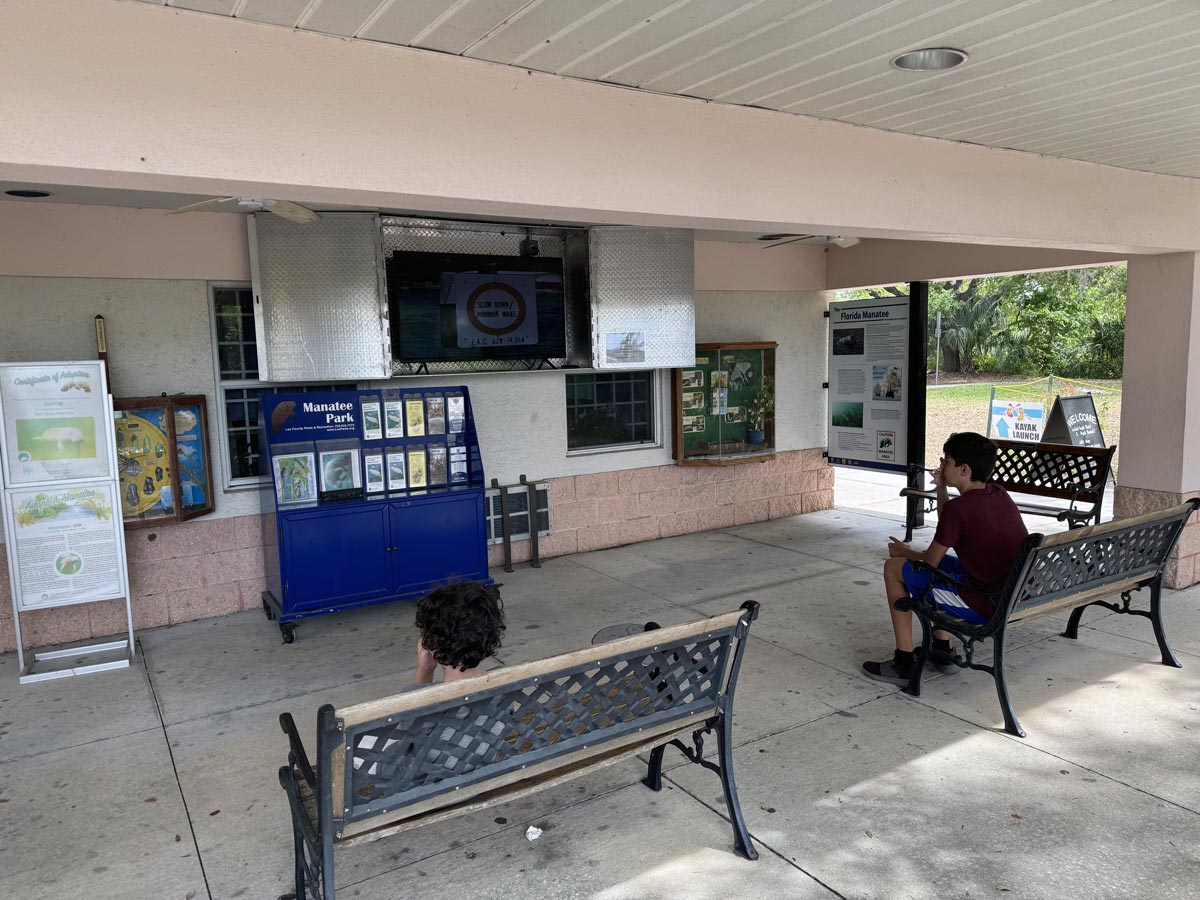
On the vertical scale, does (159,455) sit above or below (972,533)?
above

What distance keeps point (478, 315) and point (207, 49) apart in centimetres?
404

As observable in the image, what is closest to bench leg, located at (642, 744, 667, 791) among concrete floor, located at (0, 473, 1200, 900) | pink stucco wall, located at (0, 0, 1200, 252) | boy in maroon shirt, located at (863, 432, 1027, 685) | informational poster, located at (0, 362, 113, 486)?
concrete floor, located at (0, 473, 1200, 900)

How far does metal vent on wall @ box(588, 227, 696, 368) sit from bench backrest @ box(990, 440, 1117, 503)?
286 centimetres

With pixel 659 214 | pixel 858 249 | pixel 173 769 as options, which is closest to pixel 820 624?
pixel 659 214

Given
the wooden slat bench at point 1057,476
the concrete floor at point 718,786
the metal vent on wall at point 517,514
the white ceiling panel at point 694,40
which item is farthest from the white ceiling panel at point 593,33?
the wooden slat bench at point 1057,476

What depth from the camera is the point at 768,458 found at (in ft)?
27.8

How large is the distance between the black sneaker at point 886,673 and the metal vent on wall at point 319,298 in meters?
3.87

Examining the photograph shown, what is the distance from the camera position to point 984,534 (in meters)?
4.13

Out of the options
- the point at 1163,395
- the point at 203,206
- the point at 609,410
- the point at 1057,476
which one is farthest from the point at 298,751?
the point at 1057,476

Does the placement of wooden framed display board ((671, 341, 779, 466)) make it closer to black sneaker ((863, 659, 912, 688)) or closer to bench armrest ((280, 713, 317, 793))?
black sneaker ((863, 659, 912, 688))

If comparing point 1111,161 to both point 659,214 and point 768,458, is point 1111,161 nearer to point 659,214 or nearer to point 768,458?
point 659,214

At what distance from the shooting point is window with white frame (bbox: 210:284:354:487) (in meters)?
5.99

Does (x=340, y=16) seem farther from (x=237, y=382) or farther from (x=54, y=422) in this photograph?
(x=237, y=382)

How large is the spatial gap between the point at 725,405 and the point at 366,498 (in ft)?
12.9
